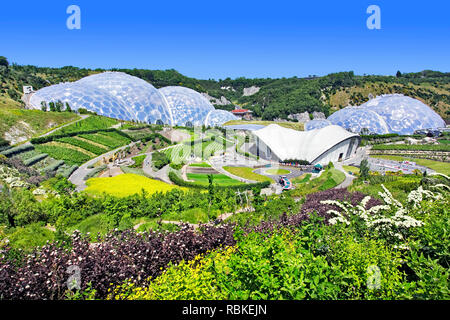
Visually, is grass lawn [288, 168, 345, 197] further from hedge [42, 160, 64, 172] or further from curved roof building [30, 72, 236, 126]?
curved roof building [30, 72, 236, 126]

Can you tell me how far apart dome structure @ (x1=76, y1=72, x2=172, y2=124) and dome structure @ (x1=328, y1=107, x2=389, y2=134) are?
1750 inches

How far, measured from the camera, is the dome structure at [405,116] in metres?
68.3

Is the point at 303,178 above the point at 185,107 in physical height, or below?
below

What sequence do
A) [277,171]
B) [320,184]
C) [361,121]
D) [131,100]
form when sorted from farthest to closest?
1. [361,121]
2. [131,100]
3. [277,171]
4. [320,184]

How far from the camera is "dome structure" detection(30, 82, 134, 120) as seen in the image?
52219mm

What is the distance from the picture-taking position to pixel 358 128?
210ft

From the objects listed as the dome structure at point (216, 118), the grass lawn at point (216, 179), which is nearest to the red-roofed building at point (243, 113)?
the dome structure at point (216, 118)

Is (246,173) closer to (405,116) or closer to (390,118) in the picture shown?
(390,118)

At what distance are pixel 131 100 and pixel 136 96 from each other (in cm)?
189

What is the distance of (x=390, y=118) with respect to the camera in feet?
229

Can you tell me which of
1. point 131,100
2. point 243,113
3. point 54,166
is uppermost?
point 131,100

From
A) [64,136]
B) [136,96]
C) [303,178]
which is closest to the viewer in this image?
[303,178]

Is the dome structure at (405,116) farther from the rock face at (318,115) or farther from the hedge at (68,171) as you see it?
the hedge at (68,171)

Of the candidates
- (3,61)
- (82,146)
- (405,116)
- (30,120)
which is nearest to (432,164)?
(405,116)
